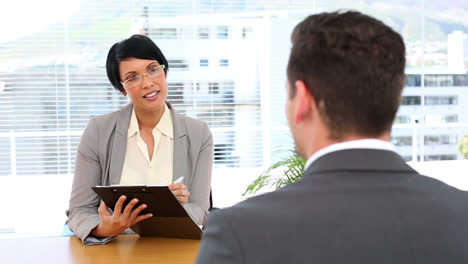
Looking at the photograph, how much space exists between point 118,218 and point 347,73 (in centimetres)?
126

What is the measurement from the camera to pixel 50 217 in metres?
5.84

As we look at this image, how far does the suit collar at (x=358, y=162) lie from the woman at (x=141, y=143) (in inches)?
56.5

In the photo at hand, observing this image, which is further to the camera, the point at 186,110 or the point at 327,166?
the point at 186,110

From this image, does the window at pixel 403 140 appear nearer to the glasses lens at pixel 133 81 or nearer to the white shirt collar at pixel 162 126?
the white shirt collar at pixel 162 126

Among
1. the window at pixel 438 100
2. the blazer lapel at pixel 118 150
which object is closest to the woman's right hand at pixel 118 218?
the blazer lapel at pixel 118 150

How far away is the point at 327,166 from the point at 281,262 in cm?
16

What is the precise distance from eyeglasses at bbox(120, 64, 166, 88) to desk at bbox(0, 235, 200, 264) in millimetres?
631

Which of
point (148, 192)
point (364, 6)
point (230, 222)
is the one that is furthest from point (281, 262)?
point (364, 6)

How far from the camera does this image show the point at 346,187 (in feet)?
2.68

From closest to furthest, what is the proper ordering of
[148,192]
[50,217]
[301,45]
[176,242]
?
[301,45]
[148,192]
[176,242]
[50,217]

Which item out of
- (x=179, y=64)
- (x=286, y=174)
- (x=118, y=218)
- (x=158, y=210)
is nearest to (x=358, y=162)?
(x=158, y=210)

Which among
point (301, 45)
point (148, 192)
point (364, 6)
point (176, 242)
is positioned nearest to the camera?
point (301, 45)

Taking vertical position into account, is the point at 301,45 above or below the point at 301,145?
above

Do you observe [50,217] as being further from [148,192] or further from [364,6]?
[148,192]
